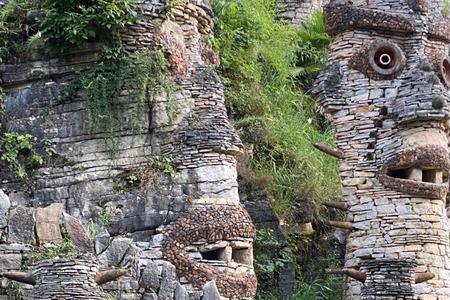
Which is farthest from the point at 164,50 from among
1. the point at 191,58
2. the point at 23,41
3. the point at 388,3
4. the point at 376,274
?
the point at 376,274

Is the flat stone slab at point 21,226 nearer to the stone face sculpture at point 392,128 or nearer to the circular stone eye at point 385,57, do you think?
the stone face sculpture at point 392,128

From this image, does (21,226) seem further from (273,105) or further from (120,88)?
(273,105)

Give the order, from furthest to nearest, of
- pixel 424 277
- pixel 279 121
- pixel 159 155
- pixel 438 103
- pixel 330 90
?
pixel 279 121
pixel 330 90
pixel 159 155
pixel 438 103
pixel 424 277

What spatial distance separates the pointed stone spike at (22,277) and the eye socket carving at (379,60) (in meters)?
6.63

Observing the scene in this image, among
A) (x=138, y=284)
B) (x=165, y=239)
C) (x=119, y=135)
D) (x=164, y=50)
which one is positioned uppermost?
(x=164, y=50)

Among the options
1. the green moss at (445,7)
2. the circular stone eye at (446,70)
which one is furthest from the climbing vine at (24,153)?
the green moss at (445,7)

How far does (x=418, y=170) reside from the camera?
1616 cm

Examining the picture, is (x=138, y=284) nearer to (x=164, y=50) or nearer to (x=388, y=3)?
(x=164, y=50)

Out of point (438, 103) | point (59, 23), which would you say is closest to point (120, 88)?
point (59, 23)

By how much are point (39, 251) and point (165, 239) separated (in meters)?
3.92

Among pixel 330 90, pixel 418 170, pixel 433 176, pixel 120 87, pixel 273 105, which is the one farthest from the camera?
pixel 273 105

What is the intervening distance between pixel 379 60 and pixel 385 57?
0.30 ft

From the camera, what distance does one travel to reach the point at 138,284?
12.8 meters

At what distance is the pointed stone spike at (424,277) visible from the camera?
49.3 ft
